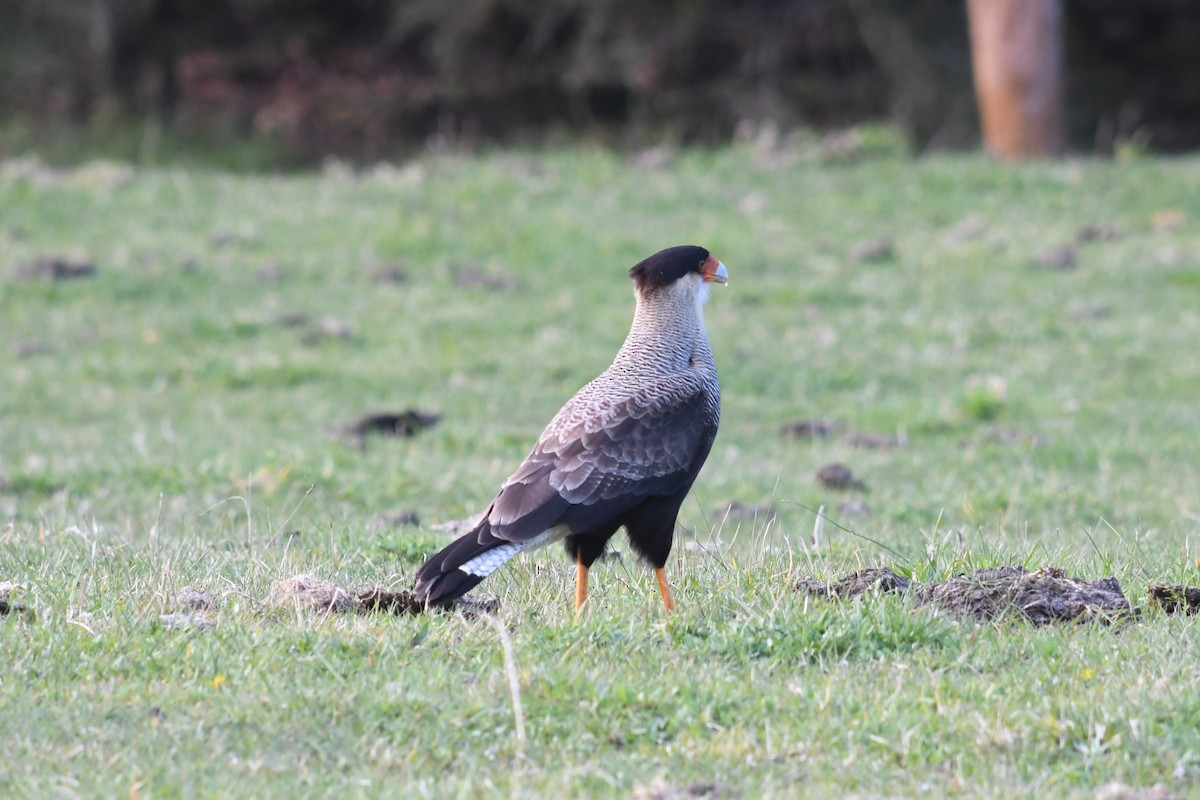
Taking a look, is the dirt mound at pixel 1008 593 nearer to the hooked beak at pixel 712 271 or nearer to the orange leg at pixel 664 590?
the orange leg at pixel 664 590

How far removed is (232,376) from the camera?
11.4 meters

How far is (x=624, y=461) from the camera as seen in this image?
5.14m

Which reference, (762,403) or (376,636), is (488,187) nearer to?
(762,403)

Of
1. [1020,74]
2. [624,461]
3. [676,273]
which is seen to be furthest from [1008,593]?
[1020,74]

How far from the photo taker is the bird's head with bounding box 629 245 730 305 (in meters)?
5.80

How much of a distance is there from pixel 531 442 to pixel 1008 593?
5.39 meters

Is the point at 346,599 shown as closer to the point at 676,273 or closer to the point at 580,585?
the point at 580,585

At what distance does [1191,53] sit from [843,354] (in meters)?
17.1

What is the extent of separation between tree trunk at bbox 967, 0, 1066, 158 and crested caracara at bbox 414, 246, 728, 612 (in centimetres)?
1274

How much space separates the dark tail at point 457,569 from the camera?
15.1 feet

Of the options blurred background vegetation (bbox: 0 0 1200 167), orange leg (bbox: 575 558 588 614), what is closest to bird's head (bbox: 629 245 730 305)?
orange leg (bbox: 575 558 588 614)

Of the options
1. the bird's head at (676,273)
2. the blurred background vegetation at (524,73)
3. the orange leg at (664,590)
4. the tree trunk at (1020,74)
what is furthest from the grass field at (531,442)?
the blurred background vegetation at (524,73)

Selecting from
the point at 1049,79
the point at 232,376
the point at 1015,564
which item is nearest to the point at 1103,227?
the point at 1049,79

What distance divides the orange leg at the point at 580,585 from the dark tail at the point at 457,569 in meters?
0.31
